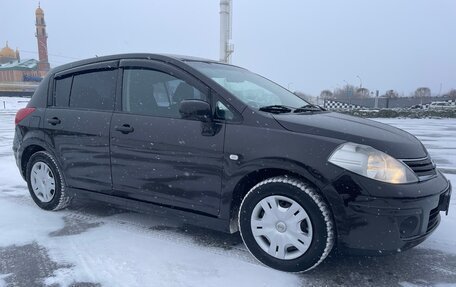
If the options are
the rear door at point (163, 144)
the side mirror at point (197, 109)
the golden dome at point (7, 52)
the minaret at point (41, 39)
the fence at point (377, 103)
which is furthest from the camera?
the golden dome at point (7, 52)

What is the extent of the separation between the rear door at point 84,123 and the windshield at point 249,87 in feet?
3.26

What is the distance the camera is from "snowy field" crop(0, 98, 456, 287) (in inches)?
109

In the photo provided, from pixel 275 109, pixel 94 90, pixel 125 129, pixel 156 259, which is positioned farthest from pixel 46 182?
→ pixel 275 109

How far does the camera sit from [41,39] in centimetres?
8188

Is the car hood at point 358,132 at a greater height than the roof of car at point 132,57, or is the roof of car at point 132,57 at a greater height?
the roof of car at point 132,57

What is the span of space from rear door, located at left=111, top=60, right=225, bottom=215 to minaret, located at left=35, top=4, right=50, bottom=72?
8537cm

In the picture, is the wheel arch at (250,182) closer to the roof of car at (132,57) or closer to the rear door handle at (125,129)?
the rear door handle at (125,129)

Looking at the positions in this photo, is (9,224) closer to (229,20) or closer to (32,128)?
(32,128)

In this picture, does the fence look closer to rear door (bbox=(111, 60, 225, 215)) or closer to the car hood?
the car hood

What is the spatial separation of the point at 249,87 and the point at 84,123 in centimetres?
167

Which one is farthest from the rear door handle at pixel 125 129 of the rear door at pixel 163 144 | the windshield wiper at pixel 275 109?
the windshield wiper at pixel 275 109

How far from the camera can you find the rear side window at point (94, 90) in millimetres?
3746

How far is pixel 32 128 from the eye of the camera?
4305 millimetres

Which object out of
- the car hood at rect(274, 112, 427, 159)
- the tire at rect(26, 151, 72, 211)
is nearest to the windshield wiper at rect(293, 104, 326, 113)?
the car hood at rect(274, 112, 427, 159)
